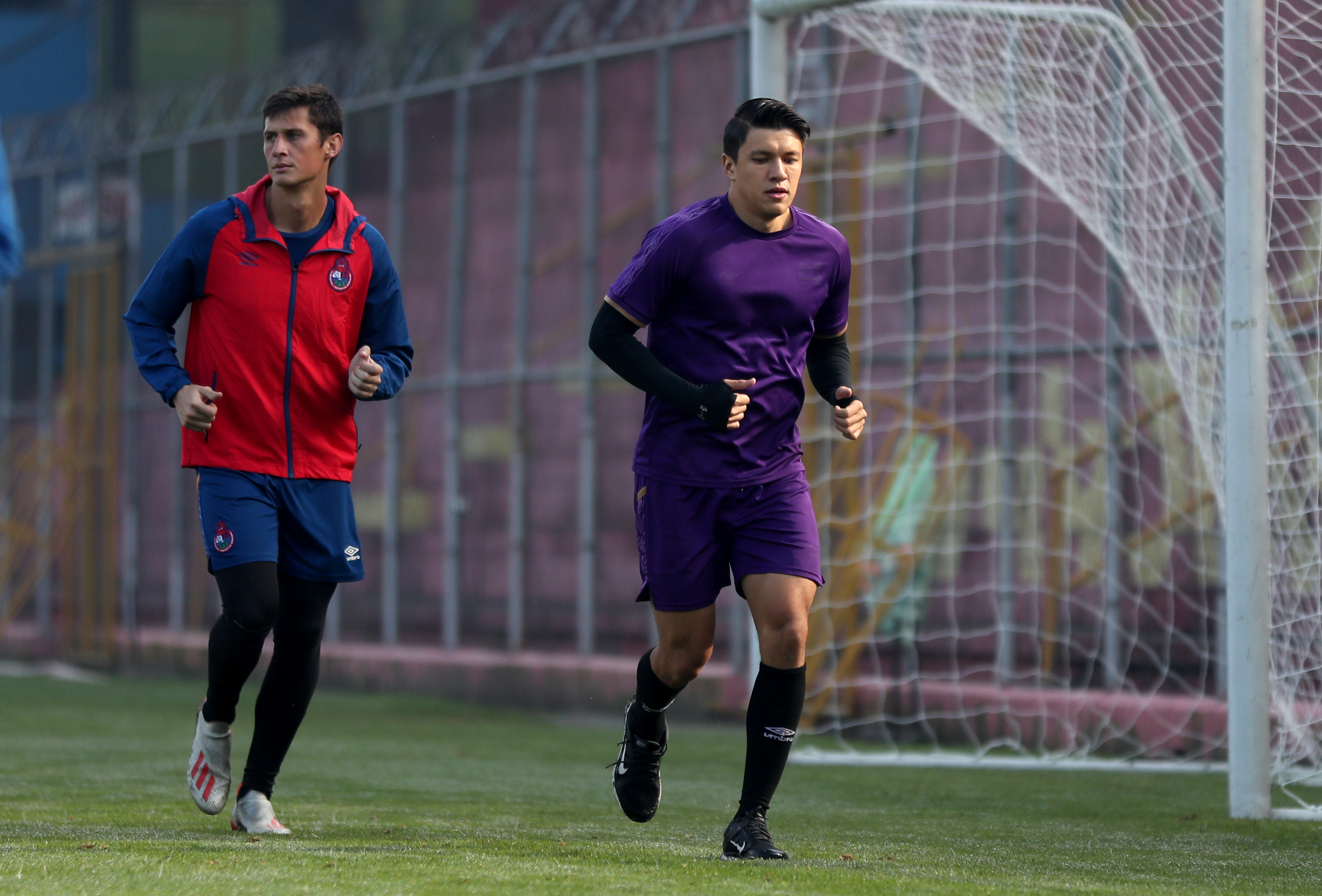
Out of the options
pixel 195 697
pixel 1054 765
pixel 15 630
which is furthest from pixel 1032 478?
pixel 15 630

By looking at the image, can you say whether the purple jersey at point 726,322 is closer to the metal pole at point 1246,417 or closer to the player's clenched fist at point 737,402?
the player's clenched fist at point 737,402

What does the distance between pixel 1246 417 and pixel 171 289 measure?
3255mm

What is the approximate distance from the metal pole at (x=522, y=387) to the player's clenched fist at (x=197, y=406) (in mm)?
7615

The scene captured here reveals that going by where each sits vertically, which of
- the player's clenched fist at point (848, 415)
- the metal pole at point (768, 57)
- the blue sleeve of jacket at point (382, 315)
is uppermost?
the metal pole at point (768, 57)

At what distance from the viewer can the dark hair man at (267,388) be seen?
4688mm

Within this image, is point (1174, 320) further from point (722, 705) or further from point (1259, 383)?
point (722, 705)

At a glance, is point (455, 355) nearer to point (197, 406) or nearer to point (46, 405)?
point (46, 405)

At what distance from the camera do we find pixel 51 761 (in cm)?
714

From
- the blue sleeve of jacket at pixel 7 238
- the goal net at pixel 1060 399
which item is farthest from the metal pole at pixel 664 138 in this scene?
the blue sleeve of jacket at pixel 7 238

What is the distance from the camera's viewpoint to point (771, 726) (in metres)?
4.44

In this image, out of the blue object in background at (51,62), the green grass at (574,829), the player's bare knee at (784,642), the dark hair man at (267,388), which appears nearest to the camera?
the green grass at (574,829)

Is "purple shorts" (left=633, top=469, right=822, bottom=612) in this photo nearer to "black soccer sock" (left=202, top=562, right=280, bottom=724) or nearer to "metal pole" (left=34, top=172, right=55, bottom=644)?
"black soccer sock" (left=202, top=562, right=280, bottom=724)

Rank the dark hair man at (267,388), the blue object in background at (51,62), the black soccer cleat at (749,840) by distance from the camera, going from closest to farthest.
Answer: the black soccer cleat at (749,840), the dark hair man at (267,388), the blue object in background at (51,62)

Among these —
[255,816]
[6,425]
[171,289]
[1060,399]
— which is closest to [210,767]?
[255,816]
